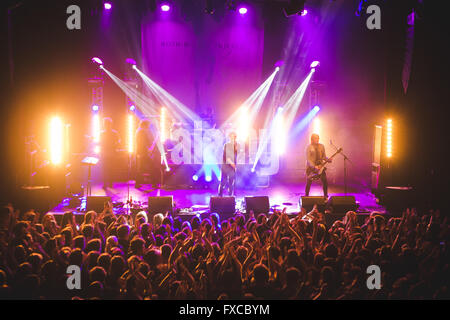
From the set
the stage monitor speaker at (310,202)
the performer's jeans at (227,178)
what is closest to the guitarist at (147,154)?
the performer's jeans at (227,178)

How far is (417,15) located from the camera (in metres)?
7.46

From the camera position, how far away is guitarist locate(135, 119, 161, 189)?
992 cm

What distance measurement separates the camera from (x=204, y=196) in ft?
30.0

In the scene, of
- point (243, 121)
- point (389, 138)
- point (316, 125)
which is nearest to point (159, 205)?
point (389, 138)

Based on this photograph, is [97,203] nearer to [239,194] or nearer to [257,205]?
[257,205]

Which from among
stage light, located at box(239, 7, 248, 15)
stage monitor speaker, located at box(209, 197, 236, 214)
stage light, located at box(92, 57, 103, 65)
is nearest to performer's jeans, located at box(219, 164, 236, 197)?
stage monitor speaker, located at box(209, 197, 236, 214)

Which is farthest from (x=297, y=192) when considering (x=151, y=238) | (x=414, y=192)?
(x=151, y=238)

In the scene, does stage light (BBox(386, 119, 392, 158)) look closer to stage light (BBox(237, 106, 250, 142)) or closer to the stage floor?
the stage floor

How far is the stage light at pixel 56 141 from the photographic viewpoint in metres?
8.50

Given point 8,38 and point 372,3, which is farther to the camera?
point 372,3

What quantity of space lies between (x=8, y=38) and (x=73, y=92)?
15.0 feet

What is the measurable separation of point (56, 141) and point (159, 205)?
3800mm
